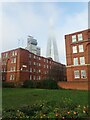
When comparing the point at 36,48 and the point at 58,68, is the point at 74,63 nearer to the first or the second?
the point at 58,68

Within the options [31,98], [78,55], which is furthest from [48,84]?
[31,98]

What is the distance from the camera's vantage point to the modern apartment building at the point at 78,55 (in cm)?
3359

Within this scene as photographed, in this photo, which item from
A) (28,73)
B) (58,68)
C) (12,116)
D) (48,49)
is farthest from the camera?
(48,49)

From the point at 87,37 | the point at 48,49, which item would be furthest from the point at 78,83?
the point at 48,49

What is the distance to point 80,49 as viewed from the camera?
35.1 metres

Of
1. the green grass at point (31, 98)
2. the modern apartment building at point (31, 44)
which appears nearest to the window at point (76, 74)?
the green grass at point (31, 98)

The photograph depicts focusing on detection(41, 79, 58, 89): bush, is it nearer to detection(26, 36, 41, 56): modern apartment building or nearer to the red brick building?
the red brick building

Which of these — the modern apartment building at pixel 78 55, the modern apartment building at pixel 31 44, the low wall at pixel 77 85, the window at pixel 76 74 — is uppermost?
the modern apartment building at pixel 31 44

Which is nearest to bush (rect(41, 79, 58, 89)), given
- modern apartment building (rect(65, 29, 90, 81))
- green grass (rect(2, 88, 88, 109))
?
modern apartment building (rect(65, 29, 90, 81))

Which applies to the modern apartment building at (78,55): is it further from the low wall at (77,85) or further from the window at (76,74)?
the low wall at (77,85)

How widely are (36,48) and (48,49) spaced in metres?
10.0

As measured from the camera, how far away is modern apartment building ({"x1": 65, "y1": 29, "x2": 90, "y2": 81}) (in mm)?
33594

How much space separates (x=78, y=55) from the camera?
1383 inches

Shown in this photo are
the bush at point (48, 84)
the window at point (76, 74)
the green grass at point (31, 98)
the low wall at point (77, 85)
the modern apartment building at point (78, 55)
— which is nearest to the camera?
the green grass at point (31, 98)
